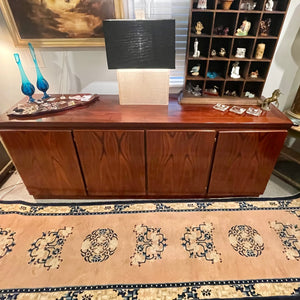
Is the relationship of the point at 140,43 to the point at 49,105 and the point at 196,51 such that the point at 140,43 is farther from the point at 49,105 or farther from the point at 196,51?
the point at 49,105

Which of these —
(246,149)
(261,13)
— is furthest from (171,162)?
(261,13)

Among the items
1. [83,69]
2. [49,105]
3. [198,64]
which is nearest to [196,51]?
[198,64]

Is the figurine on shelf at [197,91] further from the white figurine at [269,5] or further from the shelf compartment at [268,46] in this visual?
the white figurine at [269,5]

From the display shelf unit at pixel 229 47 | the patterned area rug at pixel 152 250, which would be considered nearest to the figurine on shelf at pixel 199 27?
the display shelf unit at pixel 229 47

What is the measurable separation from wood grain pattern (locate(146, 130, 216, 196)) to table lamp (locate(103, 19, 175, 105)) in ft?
1.12

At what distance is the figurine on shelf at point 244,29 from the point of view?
4.25 ft

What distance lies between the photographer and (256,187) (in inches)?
62.3

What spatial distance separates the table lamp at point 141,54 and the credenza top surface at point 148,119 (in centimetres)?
16

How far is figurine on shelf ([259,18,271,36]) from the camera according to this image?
130 centimetres

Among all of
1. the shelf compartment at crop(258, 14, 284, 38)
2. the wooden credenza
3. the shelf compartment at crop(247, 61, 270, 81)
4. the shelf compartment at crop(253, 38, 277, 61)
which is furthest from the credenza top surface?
the shelf compartment at crop(258, 14, 284, 38)

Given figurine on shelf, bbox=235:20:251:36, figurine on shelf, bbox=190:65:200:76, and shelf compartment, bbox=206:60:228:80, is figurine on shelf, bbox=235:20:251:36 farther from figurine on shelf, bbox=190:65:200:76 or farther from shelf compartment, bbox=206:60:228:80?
figurine on shelf, bbox=190:65:200:76

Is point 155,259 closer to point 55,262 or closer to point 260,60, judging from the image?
point 55,262

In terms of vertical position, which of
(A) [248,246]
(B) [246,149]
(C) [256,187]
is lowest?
(A) [248,246]

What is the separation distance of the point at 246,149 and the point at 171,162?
1.71 ft
